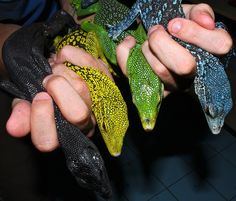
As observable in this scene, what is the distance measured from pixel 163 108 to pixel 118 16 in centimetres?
238

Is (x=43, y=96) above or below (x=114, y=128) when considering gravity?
above

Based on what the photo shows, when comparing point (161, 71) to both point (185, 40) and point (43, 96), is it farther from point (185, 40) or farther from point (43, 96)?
point (43, 96)

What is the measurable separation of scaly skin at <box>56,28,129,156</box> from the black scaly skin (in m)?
0.09

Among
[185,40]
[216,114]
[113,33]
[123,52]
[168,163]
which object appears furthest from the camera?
[168,163]

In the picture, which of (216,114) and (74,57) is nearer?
(216,114)

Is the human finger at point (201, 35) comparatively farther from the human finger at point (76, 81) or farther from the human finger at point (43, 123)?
the human finger at point (43, 123)

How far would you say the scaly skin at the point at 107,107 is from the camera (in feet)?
4.53

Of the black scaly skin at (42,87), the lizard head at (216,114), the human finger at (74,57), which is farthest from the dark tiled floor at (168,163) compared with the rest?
the lizard head at (216,114)

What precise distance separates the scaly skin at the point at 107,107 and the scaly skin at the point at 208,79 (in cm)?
38

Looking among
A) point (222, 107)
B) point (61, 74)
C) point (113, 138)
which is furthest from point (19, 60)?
point (222, 107)

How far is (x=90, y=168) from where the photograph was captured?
4.40ft

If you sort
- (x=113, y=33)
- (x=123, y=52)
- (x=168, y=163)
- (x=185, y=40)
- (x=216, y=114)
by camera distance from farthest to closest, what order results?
(x=168, y=163) → (x=113, y=33) → (x=123, y=52) → (x=185, y=40) → (x=216, y=114)

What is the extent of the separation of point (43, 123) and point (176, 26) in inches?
29.1

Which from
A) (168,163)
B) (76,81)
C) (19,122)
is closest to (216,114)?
(76,81)
